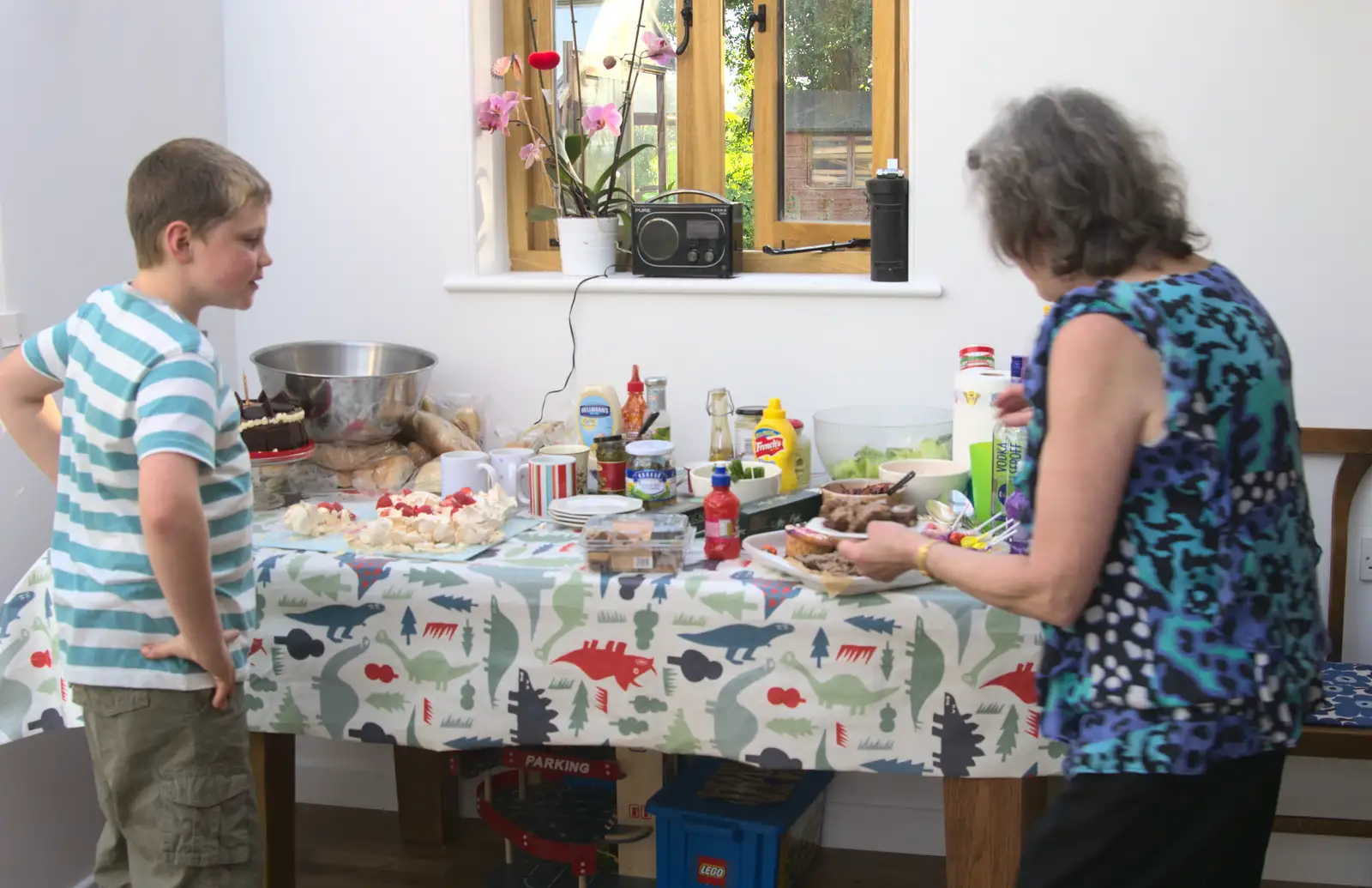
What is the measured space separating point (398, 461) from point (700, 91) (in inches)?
42.4

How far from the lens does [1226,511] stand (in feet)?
3.88

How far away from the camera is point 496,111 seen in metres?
2.71

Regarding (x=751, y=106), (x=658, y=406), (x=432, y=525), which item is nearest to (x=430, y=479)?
(x=432, y=525)

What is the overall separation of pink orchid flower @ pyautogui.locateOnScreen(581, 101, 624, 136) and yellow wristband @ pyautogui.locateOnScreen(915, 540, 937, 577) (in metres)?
1.52

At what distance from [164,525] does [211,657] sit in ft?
0.66

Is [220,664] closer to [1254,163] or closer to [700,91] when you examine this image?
[700,91]

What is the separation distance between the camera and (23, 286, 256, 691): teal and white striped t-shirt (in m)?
1.49

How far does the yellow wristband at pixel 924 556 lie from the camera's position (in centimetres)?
147

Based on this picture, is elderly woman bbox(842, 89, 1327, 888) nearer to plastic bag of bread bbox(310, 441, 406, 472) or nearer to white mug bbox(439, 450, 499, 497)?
white mug bbox(439, 450, 499, 497)

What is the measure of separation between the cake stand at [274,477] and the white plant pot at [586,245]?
0.71 meters

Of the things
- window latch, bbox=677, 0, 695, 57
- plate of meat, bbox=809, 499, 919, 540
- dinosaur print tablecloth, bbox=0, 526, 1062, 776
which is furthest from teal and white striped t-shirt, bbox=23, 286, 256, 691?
window latch, bbox=677, 0, 695, 57

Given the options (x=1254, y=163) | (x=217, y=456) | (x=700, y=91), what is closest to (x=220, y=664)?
(x=217, y=456)

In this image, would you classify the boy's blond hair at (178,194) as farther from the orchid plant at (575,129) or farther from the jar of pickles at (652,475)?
the orchid plant at (575,129)

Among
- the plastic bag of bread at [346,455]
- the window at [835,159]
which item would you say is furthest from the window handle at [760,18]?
the plastic bag of bread at [346,455]
